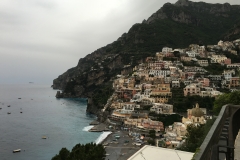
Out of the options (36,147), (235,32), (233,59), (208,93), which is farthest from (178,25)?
(36,147)

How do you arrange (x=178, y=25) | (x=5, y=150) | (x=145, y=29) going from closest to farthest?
(x=5, y=150) < (x=145, y=29) < (x=178, y=25)

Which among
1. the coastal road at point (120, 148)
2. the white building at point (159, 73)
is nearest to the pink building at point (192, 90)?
the white building at point (159, 73)

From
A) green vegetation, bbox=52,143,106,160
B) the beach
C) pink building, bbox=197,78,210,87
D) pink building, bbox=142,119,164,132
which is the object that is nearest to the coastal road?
the beach

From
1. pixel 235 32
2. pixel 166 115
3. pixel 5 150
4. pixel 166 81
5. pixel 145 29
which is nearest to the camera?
pixel 5 150

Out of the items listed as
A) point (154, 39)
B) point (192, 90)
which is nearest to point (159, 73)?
point (192, 90)

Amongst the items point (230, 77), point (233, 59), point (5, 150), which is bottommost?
point (5, 150)

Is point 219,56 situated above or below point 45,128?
above

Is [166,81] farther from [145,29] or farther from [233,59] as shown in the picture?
[145,29]

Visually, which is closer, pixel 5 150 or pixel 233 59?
pixel 5 150
